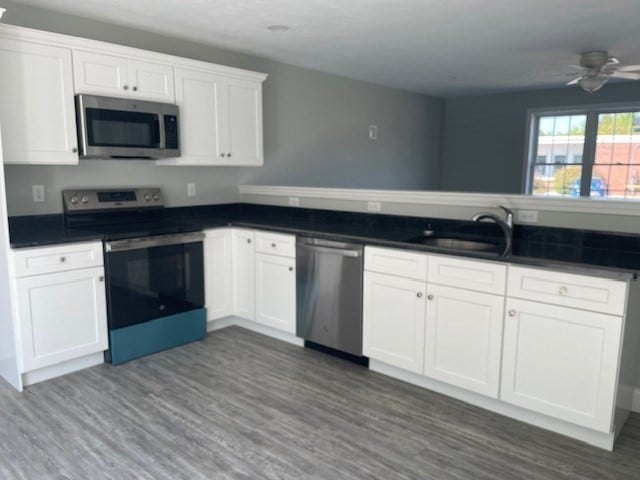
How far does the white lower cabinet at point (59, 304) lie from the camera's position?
2803 millimetres

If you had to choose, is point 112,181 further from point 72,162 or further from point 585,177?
point 585,177

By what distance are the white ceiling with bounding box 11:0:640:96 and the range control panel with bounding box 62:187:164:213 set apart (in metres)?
1.22

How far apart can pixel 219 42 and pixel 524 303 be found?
10.3 ft

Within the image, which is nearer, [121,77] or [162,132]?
[121,77]

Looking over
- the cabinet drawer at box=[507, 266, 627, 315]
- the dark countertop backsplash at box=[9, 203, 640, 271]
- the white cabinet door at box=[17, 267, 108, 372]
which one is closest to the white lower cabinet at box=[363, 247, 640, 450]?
the cabinet drawer at box=[507, 266, 627, 315]

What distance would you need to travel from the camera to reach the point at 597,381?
7.47 ft

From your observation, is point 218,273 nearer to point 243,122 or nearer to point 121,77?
point 243,122

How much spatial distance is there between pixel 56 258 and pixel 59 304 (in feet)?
0.94

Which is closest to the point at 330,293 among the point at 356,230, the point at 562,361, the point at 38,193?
the point at 356,230

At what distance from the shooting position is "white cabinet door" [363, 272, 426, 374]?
288 centimetres

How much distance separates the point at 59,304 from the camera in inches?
116

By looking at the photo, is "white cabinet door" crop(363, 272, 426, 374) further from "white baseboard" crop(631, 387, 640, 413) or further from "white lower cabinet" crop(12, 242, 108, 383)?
"white lower cabinet" crop(12, 242, 108, 383)

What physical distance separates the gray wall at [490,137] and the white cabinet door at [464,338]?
4.89 metres

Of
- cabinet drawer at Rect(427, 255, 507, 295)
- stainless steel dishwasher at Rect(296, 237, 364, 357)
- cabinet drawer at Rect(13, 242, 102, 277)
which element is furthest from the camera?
stainless steel dishwasher at Rect(296, 237, 364, 357)
